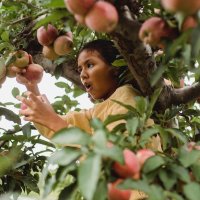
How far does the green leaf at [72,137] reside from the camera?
2.23ft

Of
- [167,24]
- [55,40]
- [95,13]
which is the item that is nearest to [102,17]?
[95,13]

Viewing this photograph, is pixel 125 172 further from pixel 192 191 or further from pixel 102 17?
pixel 102 17

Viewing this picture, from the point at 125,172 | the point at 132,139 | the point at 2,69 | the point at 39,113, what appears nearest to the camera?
the point at 125,172

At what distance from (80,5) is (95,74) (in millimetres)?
749

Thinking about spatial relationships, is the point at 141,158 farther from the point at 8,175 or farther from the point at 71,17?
the point at 8,175

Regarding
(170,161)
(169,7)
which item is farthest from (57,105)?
(169,7)

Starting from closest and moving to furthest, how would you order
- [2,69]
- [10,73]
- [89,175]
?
[89,175], [2,69], [10,73]

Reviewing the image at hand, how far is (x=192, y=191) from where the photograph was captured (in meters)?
0.70

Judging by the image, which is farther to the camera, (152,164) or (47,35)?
(47,35)

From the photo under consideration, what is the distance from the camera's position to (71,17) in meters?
0.89

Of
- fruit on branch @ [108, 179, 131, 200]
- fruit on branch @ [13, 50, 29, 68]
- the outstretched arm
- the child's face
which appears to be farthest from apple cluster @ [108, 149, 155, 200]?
fruit on branch @ [13, 50, 29, 68]

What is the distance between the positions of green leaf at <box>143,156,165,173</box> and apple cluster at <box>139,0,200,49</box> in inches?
8.4

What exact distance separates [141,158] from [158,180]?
5cm

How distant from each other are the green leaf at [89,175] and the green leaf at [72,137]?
4 centimetres
